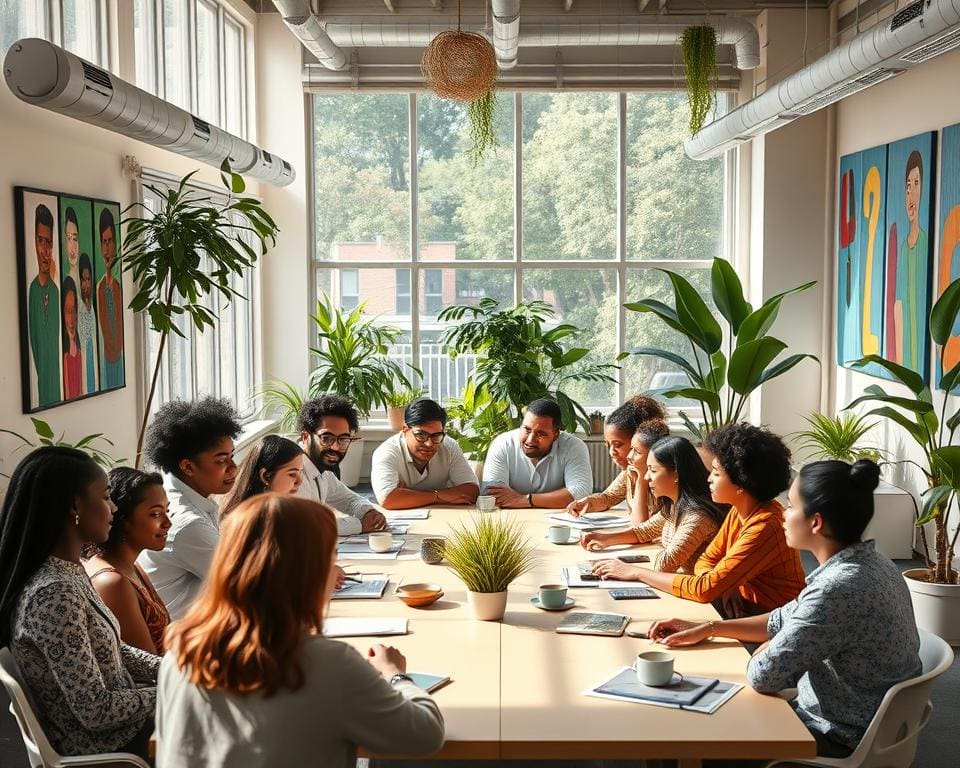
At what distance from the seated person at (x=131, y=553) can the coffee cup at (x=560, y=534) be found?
1746mm

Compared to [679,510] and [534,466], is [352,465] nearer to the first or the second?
[534,466]

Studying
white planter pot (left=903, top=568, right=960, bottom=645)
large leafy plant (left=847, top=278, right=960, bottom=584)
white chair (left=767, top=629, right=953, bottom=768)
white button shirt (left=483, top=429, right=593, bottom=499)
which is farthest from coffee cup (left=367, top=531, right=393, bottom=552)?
white planter pot (left=903, top=568, right=960, bottom=645)

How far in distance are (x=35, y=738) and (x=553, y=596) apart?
1528 millimetres

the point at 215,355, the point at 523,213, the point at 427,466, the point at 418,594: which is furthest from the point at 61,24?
the point at 523,213

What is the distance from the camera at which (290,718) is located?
182 cm

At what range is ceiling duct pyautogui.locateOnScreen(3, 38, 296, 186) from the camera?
4059 mm

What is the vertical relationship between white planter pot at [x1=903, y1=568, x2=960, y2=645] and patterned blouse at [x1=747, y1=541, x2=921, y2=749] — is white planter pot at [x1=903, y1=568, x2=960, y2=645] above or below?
below

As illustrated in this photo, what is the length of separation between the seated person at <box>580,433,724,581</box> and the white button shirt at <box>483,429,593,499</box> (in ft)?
4.73

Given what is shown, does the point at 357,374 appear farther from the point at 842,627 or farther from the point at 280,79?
the point at 842,627

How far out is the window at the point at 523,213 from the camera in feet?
30.4

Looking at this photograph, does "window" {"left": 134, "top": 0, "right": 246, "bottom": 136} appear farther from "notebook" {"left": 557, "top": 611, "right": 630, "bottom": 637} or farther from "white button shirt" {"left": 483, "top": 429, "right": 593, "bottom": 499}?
"notebook" {"left": 557, "top": 611, "right": 630, "bottom": 637}

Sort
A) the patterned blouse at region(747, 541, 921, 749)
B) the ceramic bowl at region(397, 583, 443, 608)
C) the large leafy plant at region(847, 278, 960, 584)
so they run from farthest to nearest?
the large leafy plant at region(847, 278, 960, 584), the ceramic bowl at region(397, 583, 443, 608), the patterned blouse at region(747, 541, 921, 749)

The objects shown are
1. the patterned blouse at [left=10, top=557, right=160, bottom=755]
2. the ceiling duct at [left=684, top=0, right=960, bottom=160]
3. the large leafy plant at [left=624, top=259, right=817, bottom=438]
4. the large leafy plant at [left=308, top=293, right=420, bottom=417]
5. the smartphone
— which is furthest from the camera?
the large leafy plant at [left=308, top=293, right=420, bottom=417]

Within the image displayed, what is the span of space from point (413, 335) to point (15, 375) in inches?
202
